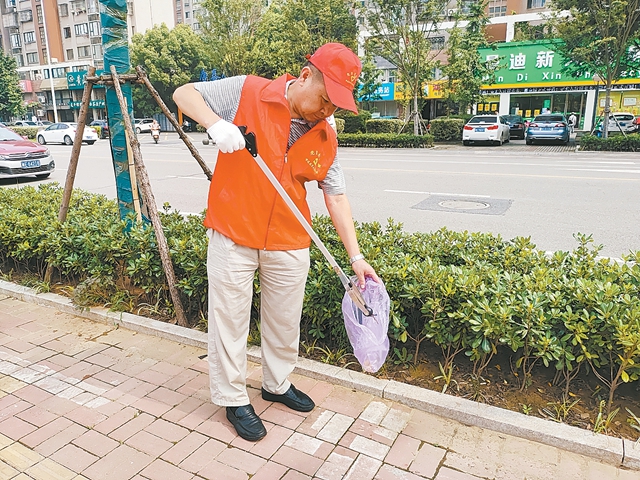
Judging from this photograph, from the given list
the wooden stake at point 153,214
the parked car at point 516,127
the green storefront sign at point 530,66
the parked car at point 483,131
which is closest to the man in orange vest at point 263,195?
the wooden stake at point 153,214

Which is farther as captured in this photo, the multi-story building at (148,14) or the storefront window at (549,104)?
the multi-story building at (148,14)

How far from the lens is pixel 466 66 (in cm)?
2314

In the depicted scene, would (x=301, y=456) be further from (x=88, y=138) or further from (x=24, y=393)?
(x=88, y=138)

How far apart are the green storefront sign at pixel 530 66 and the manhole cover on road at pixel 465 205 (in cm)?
2230

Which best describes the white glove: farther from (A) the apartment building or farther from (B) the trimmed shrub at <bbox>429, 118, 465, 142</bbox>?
(A) the apartment building

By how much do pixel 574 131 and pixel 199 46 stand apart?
88.5ft

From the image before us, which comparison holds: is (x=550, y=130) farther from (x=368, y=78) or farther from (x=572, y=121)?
(x=572, y=121)

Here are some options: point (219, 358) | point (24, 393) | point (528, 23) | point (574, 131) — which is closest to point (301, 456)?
point (219, 358)

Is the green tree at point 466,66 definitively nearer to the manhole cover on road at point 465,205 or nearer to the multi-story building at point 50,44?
the manhole cover on road at point 465,205

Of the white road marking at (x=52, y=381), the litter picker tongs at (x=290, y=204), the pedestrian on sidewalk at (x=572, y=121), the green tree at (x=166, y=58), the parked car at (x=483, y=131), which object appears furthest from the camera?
the green tree at (x=166, y=58)

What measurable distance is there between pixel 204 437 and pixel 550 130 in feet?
69.8

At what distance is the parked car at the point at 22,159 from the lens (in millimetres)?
11781

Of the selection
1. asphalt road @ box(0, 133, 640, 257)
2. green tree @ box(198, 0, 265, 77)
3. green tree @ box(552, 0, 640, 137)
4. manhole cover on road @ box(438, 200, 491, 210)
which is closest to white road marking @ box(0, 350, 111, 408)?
asphalt road @ box(0, 133, 640, 257)

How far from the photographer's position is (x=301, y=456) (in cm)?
233
